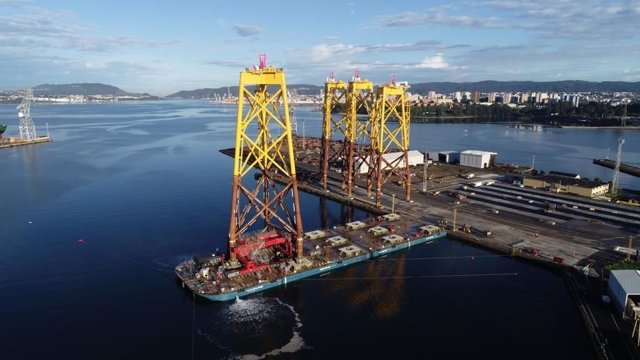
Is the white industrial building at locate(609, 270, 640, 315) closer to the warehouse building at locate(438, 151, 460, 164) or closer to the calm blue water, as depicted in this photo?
the calm blue water

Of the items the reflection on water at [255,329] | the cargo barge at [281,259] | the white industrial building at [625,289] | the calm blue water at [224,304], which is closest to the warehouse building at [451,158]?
the calm blue water at [224,304]

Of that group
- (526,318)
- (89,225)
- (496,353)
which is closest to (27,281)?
(89,225)

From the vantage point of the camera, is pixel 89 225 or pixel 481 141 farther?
pixel 481 141

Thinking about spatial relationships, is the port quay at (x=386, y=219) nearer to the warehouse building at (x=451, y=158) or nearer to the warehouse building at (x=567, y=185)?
the warehouse building at (x=567, y=185)

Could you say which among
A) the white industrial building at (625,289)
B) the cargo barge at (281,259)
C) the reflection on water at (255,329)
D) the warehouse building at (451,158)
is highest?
the warehouse building at (451,158)

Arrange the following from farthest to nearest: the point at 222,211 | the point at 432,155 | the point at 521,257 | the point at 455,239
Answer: the point at 432,155
the point at 222,211
the point at 455,239
the point at 521,257

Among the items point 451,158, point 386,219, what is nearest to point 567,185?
point 451,158

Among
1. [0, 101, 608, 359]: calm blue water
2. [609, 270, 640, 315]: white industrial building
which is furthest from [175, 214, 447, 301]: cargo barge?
[609, 270, 640, 315]: white industrial building

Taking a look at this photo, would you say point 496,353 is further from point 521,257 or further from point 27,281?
point 27,281
